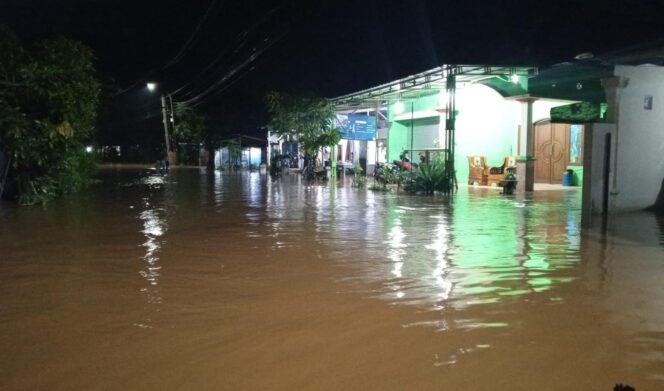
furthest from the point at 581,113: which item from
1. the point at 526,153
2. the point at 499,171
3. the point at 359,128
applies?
the point at 359,128

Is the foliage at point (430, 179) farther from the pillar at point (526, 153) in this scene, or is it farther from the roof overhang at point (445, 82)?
the pillar at point (526, 153)

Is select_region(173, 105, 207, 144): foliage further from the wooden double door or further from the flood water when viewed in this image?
the flood water

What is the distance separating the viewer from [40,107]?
15375 mm

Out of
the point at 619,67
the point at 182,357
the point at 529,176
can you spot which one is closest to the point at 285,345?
the point at 182,357

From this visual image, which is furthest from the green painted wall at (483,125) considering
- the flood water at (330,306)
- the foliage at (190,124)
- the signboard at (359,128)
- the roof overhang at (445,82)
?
the foliage at (190,124)

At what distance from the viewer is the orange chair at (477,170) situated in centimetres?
2547

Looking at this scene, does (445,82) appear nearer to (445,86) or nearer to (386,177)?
(445,86)

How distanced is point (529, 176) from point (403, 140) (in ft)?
36.9

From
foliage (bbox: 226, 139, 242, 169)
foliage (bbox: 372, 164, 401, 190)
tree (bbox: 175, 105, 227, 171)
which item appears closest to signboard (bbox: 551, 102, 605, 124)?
foliage (bbox: 372, 164, 401, 190)

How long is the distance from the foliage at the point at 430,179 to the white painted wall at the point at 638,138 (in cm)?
676

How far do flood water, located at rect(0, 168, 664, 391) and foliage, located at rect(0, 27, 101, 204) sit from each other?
337 cm

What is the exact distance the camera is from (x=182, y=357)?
188 inches

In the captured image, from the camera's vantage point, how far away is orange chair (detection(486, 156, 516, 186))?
80.1ft

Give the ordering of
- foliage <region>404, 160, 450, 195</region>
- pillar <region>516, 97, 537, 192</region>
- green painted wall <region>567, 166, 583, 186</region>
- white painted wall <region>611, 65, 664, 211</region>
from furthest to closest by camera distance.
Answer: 1. green painted wall <region>567, 166, 583, 186</region>
2. pillar <region>516, 97, 537, 192</region>
3. foliage <region>404, 160, 450, 195</region>
4. white painted wall <region>611, 65, 664, 211</region>
